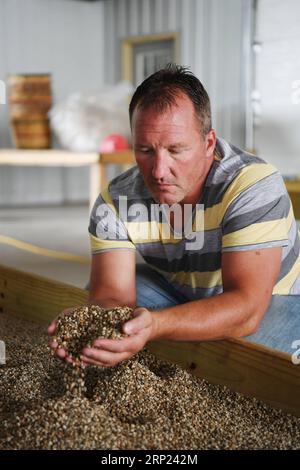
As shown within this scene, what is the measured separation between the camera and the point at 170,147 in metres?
1.29

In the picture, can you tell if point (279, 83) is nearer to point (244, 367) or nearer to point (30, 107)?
point (30, 107)

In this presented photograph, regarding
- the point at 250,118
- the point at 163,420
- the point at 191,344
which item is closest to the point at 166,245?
the point at 191,344

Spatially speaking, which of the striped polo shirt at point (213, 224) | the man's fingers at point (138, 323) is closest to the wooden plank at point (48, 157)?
the striped polo shirt at point (213, 224)

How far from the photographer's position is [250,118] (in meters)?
5.46

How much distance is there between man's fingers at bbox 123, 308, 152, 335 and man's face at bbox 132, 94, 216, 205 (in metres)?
0.33

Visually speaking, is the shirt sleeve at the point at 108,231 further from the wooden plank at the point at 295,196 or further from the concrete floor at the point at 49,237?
the wooden plank at the point at 295,196

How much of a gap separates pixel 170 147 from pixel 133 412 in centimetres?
55

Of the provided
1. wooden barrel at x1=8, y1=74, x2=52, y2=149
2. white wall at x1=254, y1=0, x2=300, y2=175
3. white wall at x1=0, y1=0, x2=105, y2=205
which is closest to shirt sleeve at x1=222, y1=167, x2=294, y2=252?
wooden barrel at x1=8, y1=74, x2=52, y2=149

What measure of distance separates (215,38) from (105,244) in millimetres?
4512

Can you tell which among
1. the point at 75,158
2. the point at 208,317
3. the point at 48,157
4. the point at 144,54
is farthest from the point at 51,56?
the point at 208,317

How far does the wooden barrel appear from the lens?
14.8 ft

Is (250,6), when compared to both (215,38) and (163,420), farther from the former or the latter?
(163,420)

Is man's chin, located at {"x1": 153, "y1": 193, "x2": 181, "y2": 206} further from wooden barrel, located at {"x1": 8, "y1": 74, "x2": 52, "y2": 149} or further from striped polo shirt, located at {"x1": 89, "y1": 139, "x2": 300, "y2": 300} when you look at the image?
wooden barrel, located at {"x1": 8, "y1": 74, "x2": 52, "y2": 149}
